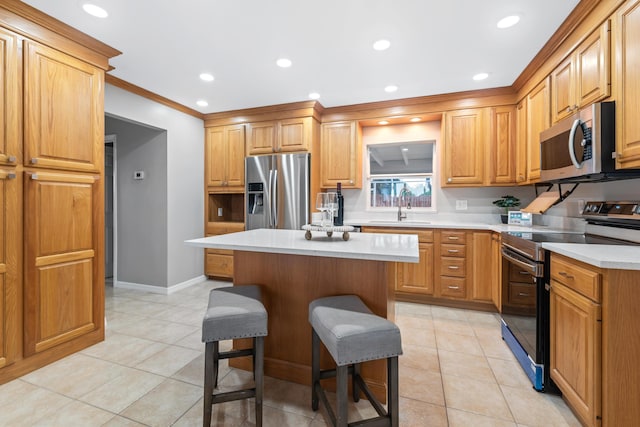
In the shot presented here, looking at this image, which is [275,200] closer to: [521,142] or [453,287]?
[453,287]

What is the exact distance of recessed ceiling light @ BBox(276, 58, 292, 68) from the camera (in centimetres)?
270

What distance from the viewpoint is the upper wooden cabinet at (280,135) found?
383 centimetres

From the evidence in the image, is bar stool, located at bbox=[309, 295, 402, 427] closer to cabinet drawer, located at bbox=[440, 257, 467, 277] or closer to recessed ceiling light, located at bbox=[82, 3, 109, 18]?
cabinet drawer, located at bbox=[440, 257, 467, 277]

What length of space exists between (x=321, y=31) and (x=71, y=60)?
1.94m

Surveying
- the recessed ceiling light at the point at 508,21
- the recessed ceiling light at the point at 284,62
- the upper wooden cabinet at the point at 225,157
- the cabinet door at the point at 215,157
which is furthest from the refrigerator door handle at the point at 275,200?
the recessed ceiling light at the point at 508,21

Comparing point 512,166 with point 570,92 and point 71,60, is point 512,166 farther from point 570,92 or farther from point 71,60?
point 71,60

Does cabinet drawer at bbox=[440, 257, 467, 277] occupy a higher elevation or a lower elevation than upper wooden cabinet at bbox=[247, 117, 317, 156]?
lower

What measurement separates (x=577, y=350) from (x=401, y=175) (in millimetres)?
2914

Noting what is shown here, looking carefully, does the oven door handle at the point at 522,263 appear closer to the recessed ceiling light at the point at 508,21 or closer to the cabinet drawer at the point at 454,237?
the cabinet drawer at the point at 454,237

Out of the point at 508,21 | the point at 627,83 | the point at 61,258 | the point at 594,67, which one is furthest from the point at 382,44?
the point at 61,258

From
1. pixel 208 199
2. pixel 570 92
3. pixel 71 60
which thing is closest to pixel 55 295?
pixel 71 60

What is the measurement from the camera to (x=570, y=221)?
106 inches

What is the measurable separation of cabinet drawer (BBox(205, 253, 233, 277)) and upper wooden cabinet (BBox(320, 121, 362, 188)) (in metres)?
1.83

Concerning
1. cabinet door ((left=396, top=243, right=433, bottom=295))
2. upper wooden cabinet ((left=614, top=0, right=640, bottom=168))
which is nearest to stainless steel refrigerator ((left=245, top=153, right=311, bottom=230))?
cabinet door ((left=396, top=243, right=433, bottom=295))
